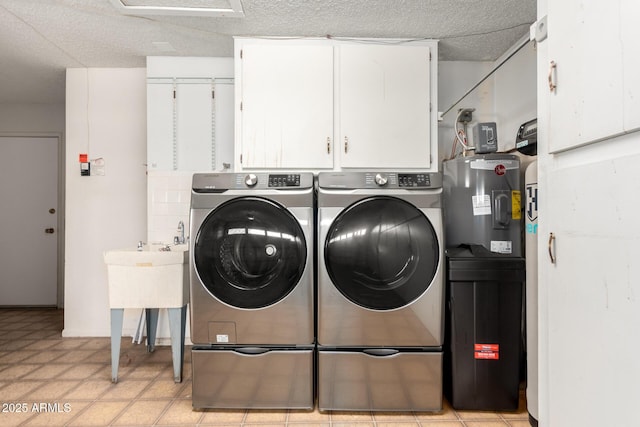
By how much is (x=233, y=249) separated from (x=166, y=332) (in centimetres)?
153

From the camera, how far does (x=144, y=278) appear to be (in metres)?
2.09

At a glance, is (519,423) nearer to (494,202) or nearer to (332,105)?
(494,202)

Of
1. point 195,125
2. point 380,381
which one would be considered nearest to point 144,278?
point 195,125

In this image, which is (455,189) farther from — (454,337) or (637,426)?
(637,426)

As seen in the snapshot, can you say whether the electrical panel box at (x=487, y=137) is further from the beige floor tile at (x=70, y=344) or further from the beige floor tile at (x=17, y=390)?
the beige floor tile at (x=70, y=344)

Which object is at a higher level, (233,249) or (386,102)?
(386,102)

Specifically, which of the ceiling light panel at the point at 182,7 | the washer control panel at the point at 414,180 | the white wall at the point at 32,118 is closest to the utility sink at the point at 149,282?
the washer control panel at the point at 414,180

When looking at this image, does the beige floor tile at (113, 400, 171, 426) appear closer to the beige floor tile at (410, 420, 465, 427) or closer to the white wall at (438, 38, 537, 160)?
the beige floor tile at (410, 420, 465, 427)

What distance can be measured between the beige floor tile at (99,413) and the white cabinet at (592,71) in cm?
218

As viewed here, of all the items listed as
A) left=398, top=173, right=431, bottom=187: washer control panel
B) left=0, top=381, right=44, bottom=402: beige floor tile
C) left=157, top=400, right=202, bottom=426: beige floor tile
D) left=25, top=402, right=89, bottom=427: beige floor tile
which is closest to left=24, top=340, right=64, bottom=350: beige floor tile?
left=0, top=381, right=44, bottom=402: beige floor tile

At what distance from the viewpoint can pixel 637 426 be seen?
67 centimetres

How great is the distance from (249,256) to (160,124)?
1.68m

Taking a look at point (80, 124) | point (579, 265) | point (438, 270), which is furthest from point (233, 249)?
point (80, 124)

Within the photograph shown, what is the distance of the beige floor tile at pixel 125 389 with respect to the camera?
197 centimetres
